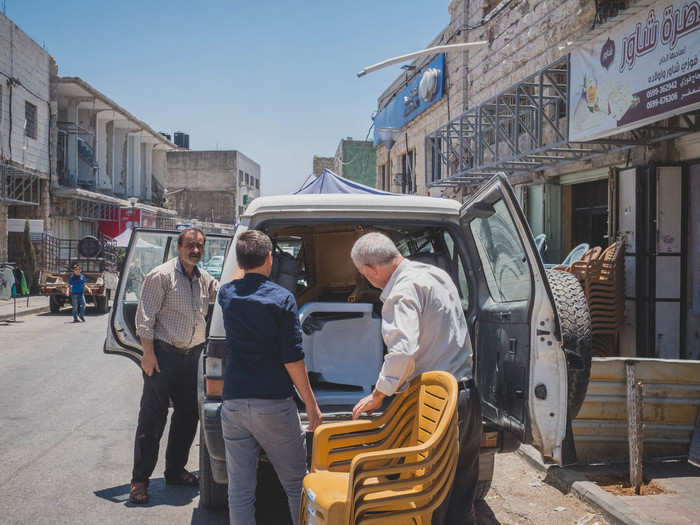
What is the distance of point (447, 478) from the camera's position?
9.48 ft

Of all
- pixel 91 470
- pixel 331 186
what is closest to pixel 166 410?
pixel 91 470

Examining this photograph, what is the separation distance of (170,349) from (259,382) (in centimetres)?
166

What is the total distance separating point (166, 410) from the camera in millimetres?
4770

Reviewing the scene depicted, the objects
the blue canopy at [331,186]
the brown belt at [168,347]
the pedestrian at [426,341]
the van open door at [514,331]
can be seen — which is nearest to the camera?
A: the pedestrian at [426,341]

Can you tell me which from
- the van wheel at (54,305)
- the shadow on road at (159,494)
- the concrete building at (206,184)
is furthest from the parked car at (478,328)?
the concrete building at (206,184)

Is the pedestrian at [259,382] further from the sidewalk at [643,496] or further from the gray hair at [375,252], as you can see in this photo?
the sidewalk at [643,496]

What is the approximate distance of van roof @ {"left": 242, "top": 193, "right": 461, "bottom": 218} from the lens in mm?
4121

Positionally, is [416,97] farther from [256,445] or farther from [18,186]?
[256,445]

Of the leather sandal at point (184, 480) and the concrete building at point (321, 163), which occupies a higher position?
the concrete building at point (321, 163)

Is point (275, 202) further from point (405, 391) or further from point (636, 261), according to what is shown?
point (636, 261)

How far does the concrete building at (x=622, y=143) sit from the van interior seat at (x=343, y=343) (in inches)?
174

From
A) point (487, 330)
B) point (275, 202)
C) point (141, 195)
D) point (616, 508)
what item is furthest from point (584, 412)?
point (141, 195)

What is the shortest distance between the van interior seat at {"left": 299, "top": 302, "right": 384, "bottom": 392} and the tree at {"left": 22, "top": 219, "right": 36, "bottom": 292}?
891 inches

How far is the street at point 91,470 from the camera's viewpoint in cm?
435
